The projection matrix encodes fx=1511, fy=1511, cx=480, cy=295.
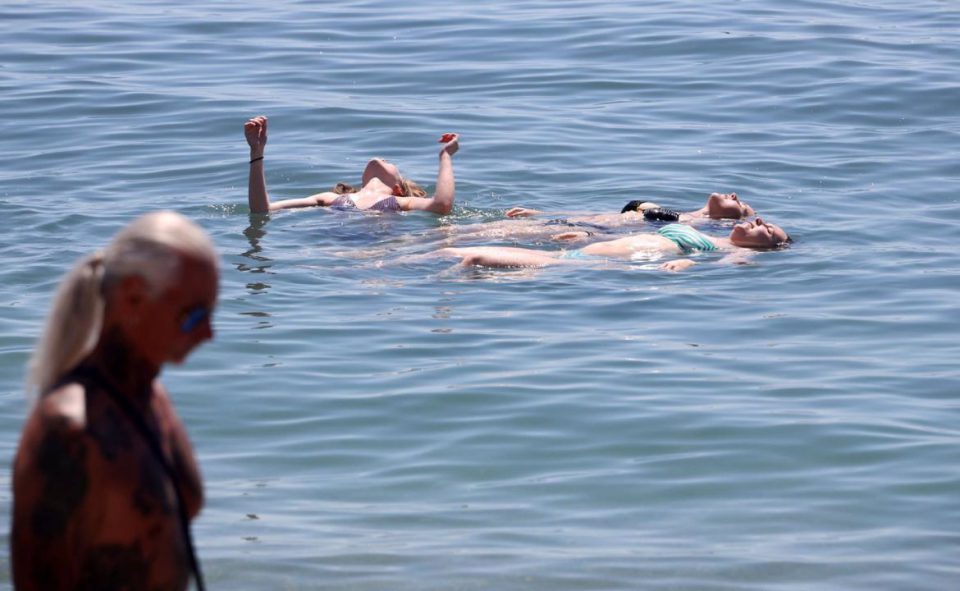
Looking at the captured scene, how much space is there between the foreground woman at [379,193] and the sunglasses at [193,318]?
8.74 m

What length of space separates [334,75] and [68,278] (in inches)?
622

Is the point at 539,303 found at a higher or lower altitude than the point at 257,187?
lower

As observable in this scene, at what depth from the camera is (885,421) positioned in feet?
25.8

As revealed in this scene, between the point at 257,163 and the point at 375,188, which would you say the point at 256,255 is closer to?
the point at 257,163

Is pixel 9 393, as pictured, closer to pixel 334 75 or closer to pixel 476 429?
pixel 476 429

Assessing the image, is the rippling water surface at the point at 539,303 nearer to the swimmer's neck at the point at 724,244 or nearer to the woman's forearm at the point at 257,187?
the woman's forearm at the point at 257,187

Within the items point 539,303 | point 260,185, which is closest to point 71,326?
point 539,303

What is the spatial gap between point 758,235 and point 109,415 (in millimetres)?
8933

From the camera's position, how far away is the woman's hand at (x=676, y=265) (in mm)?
11141

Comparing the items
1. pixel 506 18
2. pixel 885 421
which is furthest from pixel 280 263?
pixel 506 18

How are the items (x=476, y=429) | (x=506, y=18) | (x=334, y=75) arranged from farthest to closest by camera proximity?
(x=506, y=18), (x=334, y=75), (x=476, y=429)

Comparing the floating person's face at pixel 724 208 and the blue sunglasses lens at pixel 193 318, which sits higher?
the blue sunglasses lens at pixel 193 318

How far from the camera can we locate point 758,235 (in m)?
11.6

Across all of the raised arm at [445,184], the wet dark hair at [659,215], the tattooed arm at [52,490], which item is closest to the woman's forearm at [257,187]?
the raised arm at [445,184]
